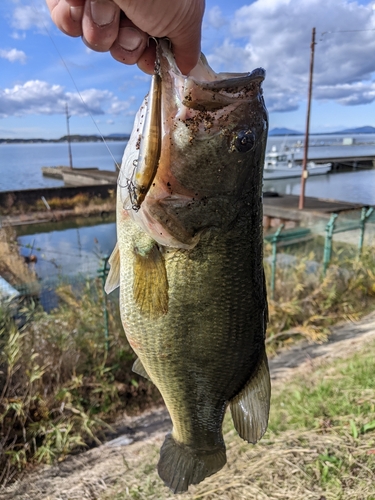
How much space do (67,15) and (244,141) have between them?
73 cm

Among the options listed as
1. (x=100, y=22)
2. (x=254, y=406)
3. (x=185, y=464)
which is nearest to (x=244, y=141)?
(x=100, y=22)

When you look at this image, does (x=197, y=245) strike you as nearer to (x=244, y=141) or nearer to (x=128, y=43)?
(x=244, y=141)

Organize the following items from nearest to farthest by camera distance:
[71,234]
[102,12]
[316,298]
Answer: [102,12] < [316,298] < [71,234]

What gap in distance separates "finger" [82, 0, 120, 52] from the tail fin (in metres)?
1.84

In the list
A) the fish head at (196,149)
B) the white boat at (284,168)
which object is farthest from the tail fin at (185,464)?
the white boat at (284,168)

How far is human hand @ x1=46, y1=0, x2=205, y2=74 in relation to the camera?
1161mm

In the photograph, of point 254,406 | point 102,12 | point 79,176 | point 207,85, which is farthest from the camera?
point 79,176

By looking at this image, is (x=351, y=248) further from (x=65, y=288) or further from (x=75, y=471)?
(x=75, y=471)

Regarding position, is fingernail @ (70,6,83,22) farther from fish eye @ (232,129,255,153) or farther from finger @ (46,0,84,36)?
fish eye @ (232,129,255,153)

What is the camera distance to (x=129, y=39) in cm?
137

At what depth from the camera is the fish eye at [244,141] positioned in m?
1.61

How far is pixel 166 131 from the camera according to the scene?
1.58m

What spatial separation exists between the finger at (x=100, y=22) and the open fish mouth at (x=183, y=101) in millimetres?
185

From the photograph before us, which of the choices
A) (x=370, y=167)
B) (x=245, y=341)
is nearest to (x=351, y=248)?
(x=245, y=341)
